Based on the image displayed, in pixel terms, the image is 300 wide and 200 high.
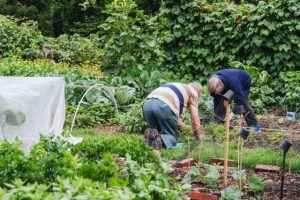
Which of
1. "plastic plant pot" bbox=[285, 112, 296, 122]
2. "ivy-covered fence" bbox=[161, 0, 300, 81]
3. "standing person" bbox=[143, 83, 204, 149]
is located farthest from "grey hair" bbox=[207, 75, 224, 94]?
"ivy-covered fence" bbox=[161, 0, 300, 81]

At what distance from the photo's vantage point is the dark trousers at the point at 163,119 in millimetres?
6707

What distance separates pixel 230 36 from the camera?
11.1m

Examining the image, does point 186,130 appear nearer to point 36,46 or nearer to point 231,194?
point 231,194

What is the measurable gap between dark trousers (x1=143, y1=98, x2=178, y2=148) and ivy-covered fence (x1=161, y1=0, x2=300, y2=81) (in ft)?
14.7

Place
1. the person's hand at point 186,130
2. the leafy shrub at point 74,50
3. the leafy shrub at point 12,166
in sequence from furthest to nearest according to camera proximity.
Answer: the leafy shrub at point 74,50 < the person's hand at point 186,130 < the leafy shrub at point 12,166

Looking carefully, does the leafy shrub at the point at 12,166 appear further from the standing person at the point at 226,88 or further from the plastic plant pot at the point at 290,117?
the plastic plant pot at the point at 290,117

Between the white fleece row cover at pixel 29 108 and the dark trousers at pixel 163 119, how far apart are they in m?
1.17

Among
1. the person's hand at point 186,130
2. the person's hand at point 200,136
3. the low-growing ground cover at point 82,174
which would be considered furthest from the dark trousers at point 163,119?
the low-growing ground cover at point 82,174

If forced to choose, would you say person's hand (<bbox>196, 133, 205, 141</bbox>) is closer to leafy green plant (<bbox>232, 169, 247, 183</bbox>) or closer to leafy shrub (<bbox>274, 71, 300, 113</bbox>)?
leafy green plant (<bbox>232, 169, 247, 183</bbox>)

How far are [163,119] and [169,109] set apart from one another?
6.0 inches

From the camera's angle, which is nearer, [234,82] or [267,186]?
[267,186]

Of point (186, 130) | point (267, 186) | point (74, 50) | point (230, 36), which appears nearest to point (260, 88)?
point (230, 36)

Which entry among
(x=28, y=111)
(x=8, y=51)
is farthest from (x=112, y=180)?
(x=8, y=51)

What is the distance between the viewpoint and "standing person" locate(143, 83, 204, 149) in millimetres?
6723
